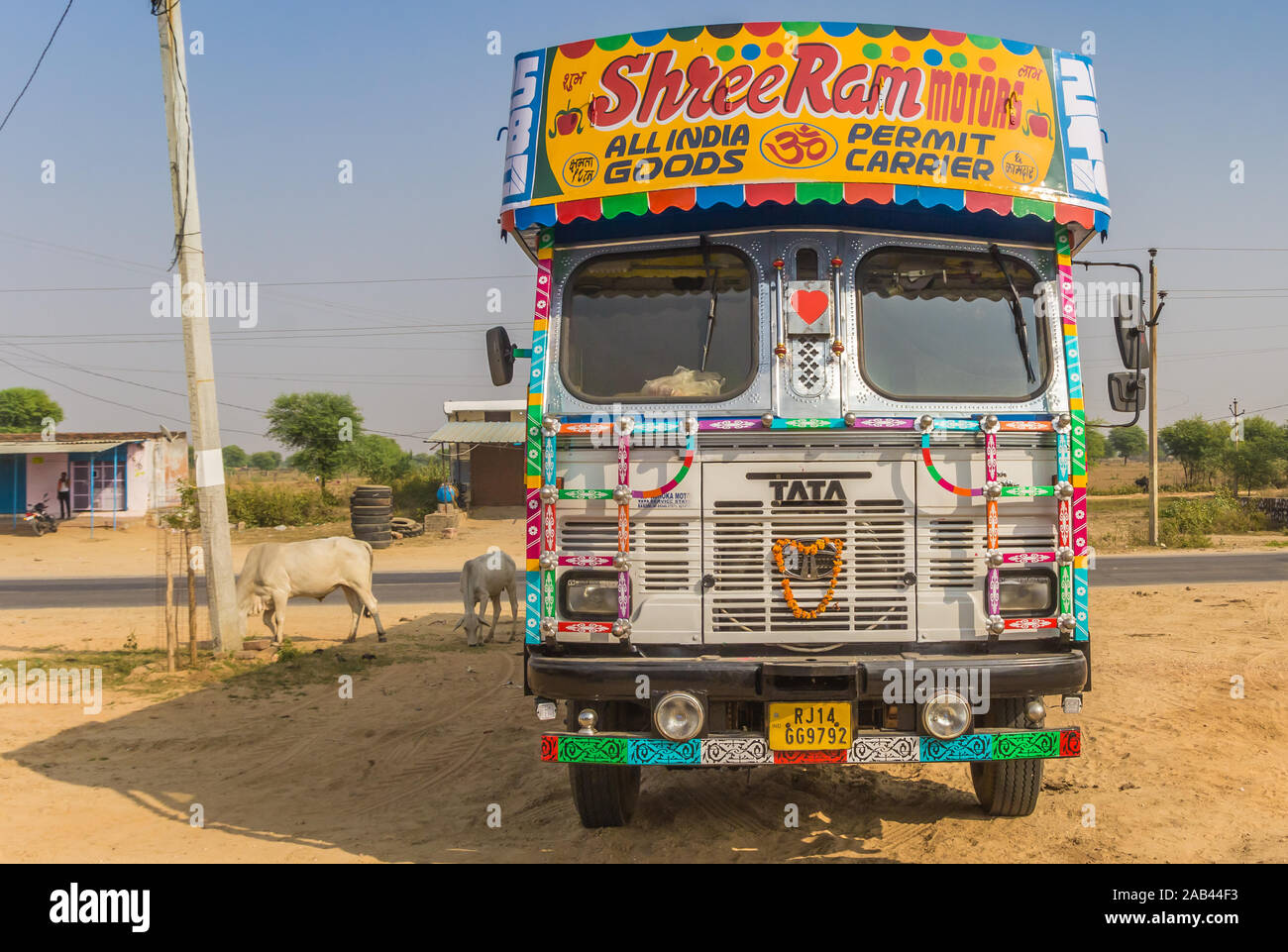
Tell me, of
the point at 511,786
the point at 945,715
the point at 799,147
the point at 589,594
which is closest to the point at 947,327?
the point at 799,147

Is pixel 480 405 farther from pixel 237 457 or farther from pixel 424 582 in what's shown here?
pixel 237 457

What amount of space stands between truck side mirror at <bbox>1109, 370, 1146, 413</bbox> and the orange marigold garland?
73.2 inches

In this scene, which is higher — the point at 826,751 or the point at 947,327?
the point at 947,327

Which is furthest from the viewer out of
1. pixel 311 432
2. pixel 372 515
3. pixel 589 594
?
pixel 311 432

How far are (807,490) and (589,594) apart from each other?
3.79 feet

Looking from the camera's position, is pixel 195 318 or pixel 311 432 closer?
pixel 195 318

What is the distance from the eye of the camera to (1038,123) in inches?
193

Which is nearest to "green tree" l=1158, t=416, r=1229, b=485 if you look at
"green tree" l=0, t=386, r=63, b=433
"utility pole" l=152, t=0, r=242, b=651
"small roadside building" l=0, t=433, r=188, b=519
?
"small roadside building" l=0, t=433, r=188, b=519

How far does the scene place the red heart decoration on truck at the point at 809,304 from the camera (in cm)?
496

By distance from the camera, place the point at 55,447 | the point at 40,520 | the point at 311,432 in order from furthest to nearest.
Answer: the point at 311,432
the point at 55,447
the point at 40,520

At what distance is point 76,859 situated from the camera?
209 inches
